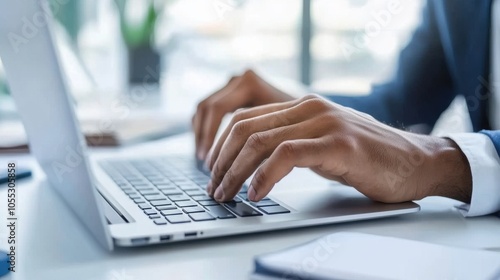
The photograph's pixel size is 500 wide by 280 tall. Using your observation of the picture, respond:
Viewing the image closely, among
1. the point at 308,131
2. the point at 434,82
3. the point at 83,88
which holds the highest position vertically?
the point at 308,131

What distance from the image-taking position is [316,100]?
0.67 m

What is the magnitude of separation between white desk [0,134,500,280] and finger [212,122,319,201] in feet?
0.28

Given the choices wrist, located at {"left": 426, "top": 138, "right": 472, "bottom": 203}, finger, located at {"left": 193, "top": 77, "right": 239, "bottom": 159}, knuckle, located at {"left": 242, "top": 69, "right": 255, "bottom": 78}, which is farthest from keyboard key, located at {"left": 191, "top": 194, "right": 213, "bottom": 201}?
knuckle, located at {"left": 242, "top": 69, "right": 255, "bottom": 78}

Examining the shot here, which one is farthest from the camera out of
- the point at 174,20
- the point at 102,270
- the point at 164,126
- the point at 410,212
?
the point at 174,20

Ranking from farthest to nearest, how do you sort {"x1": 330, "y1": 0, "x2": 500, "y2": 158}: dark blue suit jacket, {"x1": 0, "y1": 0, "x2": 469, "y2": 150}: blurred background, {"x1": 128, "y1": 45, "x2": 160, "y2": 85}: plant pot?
{"x1": 0, "y1": 0, "x2": 469, "y2": 150}: blurred background
{"x1": 128, "y1": 45, "x2": 160, "y2": 85}: plant pot
{"x1": 330, "y1": 0, "x2": 500, "y2": 158}: dark blue suit jacket

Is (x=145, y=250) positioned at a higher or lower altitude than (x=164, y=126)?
higher

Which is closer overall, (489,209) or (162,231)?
(162,231)

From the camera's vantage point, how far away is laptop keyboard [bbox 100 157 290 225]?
0.57 m

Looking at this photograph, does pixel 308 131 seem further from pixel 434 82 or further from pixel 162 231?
pixel 434 82

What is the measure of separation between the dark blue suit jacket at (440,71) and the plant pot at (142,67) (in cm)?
96

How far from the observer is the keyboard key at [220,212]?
1.87ft

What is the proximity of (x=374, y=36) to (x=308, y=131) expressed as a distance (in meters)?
2.84

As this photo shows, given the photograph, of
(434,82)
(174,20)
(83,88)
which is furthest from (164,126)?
(174,20)

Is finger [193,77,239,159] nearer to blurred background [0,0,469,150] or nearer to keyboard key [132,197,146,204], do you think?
keyboard key [132,197,146,204]
